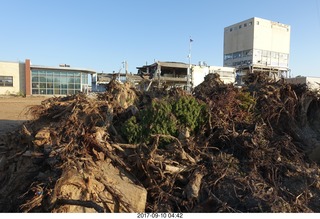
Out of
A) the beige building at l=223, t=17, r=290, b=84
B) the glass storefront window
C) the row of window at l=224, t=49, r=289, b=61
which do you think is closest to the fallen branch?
the glass storefront window

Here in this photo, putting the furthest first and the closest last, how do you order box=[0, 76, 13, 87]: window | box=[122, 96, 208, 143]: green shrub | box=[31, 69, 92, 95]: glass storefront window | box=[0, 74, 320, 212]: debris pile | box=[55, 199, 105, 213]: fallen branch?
box=[31, 69, 92, 95]: glass storefront window → box=[0, 76, 13, 87]: window → box=[122, 96, 208, 143]: green shrub → box=[0, 74, 320, 212]: debris pile → box=[55, 199, 105, 213]: fallen branch

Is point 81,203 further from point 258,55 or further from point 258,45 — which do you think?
point 258,45

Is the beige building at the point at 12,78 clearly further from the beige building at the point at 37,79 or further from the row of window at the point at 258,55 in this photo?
the row of window at the point at 258,55

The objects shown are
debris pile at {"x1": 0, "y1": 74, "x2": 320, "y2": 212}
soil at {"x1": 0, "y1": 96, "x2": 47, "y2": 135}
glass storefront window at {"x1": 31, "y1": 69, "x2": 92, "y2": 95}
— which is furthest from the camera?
glass storefront window at {"x1": 31, "y1": 69, "x2": 92, "y2": 95}

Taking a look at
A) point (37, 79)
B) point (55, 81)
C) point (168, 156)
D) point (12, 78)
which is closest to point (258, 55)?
point (55, 81)

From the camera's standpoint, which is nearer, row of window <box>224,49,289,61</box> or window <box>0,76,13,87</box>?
window <box>0,76,13,87</box>

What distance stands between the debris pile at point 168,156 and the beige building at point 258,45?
155 feet

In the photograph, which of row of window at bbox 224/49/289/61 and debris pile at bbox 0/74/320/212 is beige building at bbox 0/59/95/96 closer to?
debris pile at bbox 0/74/320/212

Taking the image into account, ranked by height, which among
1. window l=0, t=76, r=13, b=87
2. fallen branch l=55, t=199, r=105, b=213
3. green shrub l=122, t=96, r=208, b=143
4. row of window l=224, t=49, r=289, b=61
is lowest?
fallen branch l=55, t=199, r=105, b=213

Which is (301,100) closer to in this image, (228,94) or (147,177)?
(228,94)

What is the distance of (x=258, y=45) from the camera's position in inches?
2076

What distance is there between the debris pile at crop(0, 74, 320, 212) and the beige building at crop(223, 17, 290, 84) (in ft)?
155

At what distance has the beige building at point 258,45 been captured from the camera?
52.4 m

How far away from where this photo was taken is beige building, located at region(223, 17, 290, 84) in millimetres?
52375
